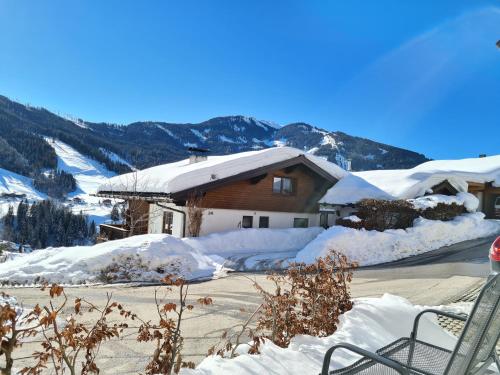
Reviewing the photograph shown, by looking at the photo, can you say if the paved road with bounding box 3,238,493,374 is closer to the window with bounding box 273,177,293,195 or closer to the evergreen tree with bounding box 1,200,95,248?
the window with bounding box 273,177,293,195

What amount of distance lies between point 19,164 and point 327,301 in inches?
4777

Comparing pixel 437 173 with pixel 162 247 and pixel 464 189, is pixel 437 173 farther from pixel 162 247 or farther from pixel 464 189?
pixel 162 247

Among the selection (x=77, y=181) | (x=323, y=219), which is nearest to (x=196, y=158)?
(x=323, y=219)

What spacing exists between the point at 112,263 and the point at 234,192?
9407 mm

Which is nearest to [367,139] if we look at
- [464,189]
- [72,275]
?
[464,189]

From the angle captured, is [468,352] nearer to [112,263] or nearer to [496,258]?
[496,258]

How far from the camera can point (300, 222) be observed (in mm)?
23438

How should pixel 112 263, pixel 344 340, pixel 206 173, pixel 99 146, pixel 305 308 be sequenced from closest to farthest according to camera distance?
pixel 344 340 → pixel 305 308 → pixel 112 263 → pixel 206 173 → pixel 99 146

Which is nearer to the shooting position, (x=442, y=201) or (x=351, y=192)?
(x=442, y=201)

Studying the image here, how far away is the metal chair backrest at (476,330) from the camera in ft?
7.11

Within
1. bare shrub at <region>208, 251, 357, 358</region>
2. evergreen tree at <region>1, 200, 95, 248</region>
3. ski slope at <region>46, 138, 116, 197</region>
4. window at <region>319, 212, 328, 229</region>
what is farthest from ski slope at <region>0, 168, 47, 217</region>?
bare shrub at <region>208, 251, 357, 358</region>

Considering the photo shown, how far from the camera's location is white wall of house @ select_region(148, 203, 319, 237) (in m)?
19.2

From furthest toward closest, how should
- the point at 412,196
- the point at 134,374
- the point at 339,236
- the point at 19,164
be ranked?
the point at 19,164
the point at 412,196
the point at 339,236
the point at 134,374

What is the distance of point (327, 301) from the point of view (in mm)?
5070
